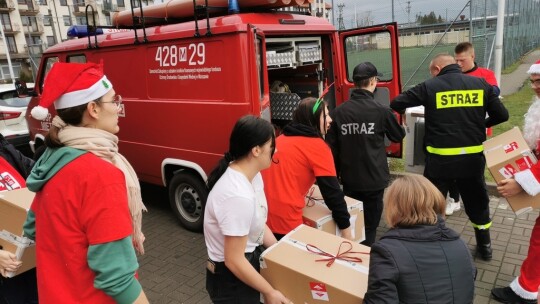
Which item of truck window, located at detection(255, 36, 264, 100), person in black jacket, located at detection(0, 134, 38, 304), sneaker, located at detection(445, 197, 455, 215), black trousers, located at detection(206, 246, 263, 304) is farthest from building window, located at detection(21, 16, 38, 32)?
black trousers, located at detection(206, 246, 263, 304)

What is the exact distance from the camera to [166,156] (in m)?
4.78

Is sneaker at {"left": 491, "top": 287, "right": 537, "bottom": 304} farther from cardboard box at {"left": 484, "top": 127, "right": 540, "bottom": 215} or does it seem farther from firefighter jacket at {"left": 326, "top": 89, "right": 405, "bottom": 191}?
firefighter jacket at {"left": 326, "top": 89, "right": 405, "bottom": 191}

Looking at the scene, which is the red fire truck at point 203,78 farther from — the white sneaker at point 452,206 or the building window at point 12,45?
the building window at point 12,45

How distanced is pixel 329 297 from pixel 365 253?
375 mm

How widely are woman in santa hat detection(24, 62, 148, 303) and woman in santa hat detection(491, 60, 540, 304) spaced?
2.67 meters

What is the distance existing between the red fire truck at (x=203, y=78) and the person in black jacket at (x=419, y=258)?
Result: 2.31 metres

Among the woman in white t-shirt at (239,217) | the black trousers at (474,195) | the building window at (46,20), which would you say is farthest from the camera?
the building window at (46,20)

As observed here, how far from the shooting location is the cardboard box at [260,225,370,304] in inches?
77.9

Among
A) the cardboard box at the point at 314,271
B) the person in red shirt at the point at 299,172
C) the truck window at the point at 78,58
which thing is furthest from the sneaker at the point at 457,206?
the truck window at the point at 78,58

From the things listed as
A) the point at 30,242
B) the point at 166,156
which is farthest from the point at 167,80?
the point at 30,242

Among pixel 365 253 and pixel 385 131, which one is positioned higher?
pixel 385 131

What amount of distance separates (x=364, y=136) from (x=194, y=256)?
224 cm

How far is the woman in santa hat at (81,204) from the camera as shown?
1.45 m

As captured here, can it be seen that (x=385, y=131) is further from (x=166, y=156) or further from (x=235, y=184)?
(x=166, y=156)
